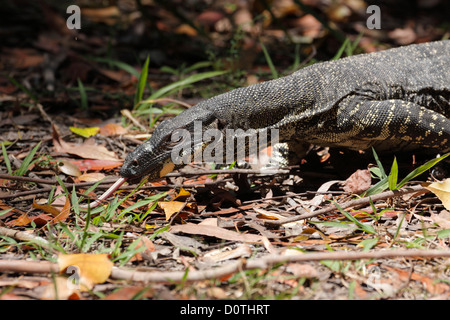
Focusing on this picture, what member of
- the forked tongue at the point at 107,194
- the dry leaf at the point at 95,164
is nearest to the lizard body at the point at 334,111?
the forked tongue at the point at 107,194

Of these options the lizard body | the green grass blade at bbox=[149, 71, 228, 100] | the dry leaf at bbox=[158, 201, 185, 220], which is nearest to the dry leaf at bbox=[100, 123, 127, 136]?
the green grass blade at bbox=[149, 71, 228, 100]

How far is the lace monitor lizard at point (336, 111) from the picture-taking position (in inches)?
156

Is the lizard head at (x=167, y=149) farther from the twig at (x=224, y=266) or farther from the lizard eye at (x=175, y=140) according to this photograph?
the twig at (x=224, y=266)

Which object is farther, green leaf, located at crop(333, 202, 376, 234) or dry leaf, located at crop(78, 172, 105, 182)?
dry leaf, located at crop(78, 172, 105, 182)

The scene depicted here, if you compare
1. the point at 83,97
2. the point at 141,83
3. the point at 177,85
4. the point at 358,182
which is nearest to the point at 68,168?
the point at 141,83

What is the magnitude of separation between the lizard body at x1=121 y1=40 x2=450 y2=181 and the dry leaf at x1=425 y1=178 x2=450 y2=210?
67 centimetres

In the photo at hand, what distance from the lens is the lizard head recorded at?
3.84 metres

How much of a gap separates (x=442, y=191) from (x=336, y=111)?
1.08 m

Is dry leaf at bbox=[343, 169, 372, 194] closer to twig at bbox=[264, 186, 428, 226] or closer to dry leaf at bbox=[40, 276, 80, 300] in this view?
twig at bbox=[264, 186, 428, 226]

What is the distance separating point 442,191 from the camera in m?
3.50

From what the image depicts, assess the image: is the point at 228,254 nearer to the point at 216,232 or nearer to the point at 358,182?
the point at 216,232

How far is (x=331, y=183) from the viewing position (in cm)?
412
